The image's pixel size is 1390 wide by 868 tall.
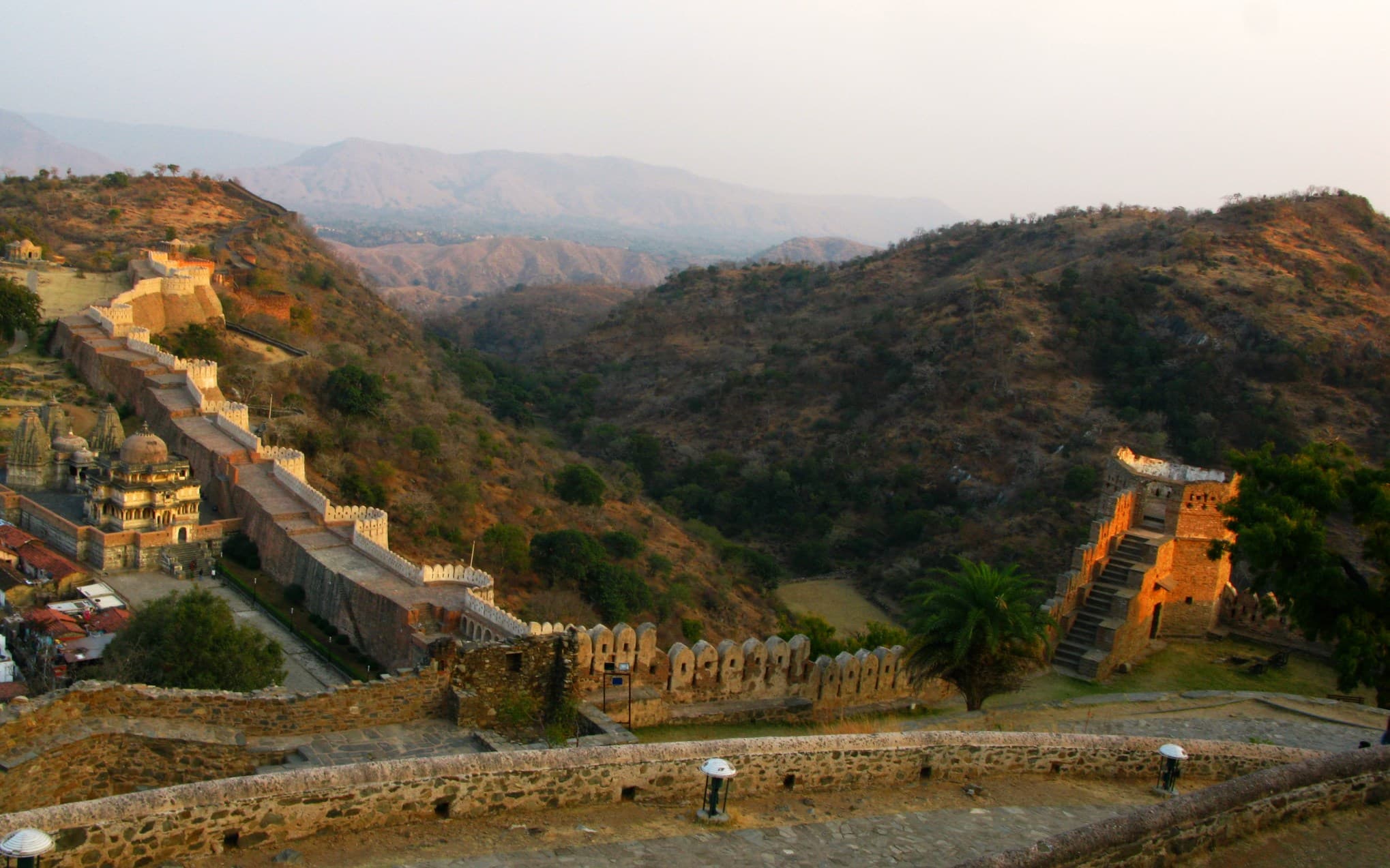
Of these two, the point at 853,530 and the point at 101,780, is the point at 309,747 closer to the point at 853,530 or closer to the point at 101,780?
the point at 101,780

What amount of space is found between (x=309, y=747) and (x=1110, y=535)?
12.1 meters

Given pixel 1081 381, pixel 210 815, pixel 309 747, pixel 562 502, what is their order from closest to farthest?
pixel 210 815
pixel 309 747
pixel 562 502
pixel 1081 381

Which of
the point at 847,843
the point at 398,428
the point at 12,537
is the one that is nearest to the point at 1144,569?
the point at 847,843

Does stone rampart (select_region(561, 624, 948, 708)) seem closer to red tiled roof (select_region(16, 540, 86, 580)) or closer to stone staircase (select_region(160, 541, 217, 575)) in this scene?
red tiled roof (select_region(16, 540, 86, 580))

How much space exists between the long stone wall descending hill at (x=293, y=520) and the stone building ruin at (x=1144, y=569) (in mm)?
7955

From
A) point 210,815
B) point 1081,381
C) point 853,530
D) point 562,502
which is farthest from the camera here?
point 1081,381

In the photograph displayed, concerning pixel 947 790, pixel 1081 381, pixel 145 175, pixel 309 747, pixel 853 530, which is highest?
pixel 145 175

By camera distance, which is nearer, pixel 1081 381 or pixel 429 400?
pixel 429 400

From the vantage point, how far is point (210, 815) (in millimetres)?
6043

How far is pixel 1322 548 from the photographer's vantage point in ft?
45.5

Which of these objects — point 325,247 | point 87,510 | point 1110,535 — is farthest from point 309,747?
point 325,247

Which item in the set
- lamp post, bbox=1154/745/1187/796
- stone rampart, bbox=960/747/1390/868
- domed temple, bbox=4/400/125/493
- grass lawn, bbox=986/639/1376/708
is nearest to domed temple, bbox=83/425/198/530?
domed temple, bbox=4/400/125/493

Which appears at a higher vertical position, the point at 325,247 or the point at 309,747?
the point at 325,247

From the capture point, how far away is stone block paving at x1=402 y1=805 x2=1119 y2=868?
6605mm
